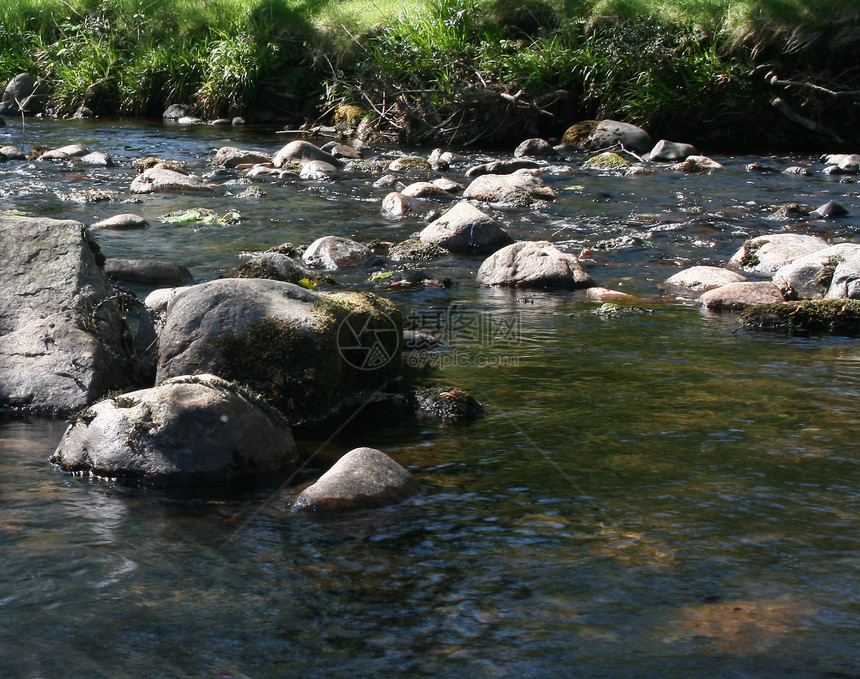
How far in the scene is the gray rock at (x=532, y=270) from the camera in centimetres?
784

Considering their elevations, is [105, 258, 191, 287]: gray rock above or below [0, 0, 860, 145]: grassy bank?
below

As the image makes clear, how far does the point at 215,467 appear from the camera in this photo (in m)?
4.02

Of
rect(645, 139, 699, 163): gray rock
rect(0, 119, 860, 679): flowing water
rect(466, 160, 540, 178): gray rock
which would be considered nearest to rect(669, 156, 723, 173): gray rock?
rect(645, 139, 699, 163): gray rock

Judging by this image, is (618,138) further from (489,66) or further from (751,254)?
(751,254)

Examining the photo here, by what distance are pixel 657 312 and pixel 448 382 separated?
2271 millimetres

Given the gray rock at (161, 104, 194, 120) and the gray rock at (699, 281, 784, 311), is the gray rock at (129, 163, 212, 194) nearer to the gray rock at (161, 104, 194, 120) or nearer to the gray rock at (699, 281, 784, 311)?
the gray rock at (699, 281, 784, 311)

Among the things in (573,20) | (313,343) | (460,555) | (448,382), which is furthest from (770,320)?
(573,20)

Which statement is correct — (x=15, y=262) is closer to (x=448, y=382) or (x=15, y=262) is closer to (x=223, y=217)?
(x=448, y=382)

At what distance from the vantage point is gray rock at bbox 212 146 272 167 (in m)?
14.7

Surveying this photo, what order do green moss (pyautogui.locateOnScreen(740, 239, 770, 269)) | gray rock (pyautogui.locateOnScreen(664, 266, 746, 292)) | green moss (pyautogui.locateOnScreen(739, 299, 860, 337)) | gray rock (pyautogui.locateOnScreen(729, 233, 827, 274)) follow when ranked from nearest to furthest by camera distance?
green moss (pyautogui.locateOnScreen(739, 299, 860, 337)), gray rock (pyautogui.locateOnScreen(664, 266, 746, 292)), gray rock (pyautogui.locateOnScreen(729, 233, 827, 274)), green moss (pyautogui.locateOnScreen(740, 239, 770, 269))

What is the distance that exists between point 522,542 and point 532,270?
468cm

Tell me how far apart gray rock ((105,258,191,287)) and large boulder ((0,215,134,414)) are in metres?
1.81

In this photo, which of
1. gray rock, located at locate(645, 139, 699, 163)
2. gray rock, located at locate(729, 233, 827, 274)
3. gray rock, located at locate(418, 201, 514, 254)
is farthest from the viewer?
gray rock, located at locate(645, 139, 699, 163)

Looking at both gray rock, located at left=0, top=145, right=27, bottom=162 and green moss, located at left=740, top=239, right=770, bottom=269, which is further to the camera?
gray rock, located at left=0, top=145, right=27, bottom=162
